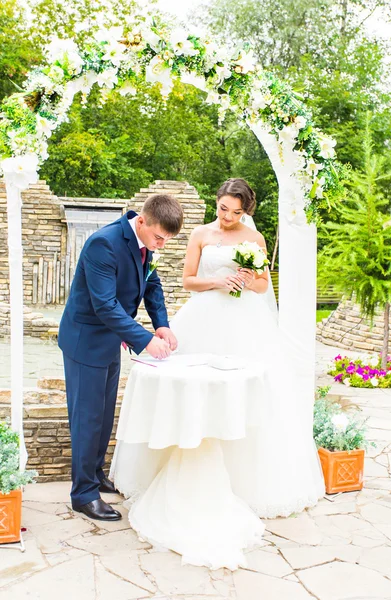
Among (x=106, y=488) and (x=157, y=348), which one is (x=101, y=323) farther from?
(x=106, y=488)

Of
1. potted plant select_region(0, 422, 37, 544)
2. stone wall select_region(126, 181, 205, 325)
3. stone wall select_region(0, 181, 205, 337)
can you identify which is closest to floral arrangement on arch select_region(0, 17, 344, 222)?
potted plant select_region(0, 422, 37, 544)

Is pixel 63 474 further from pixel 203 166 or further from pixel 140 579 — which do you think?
pixel 203 166

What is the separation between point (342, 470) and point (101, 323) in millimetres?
1966

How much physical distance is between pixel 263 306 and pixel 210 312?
370 millimetres

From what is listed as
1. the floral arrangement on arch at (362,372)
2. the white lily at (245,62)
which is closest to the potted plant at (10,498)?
the white lily at (245,62)

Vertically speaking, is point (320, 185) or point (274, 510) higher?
point (320, 185)

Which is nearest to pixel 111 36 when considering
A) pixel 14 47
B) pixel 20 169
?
pixel 20 169

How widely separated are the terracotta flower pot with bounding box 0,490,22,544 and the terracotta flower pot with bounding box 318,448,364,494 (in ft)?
6.71

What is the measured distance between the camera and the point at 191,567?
3104 millimetres

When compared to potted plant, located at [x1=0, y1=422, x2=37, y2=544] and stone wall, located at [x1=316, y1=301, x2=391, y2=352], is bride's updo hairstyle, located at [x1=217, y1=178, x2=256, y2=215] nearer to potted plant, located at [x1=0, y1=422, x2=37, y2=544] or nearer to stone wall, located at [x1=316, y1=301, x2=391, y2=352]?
potted plant, located at [x1=0, y1=422, x2=37, y2=544]

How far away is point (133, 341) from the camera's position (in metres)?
3.38

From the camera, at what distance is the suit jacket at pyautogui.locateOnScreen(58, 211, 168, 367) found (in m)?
3.40

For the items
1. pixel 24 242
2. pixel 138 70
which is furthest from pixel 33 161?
pixel 24 242

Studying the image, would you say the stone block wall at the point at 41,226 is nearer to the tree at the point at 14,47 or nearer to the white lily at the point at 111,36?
the tree at the point at 14,47
